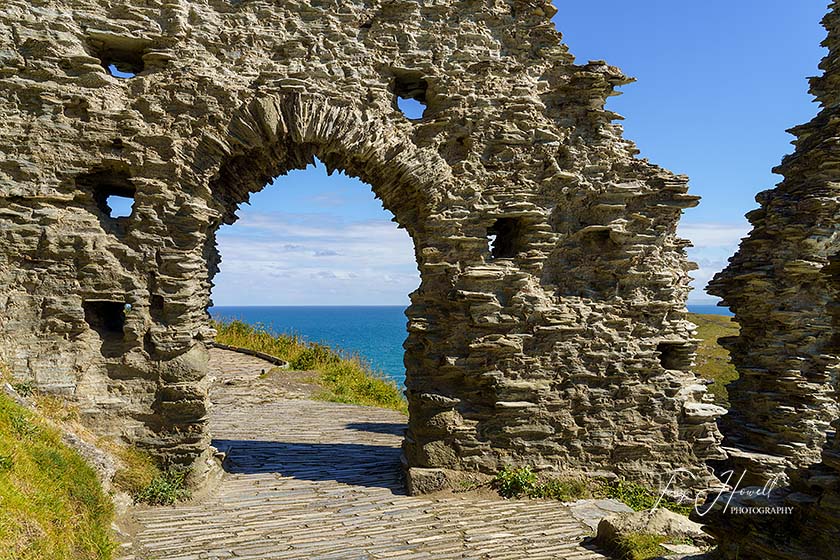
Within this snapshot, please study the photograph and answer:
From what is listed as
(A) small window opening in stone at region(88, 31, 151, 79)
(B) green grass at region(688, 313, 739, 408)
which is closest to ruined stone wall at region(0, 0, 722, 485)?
(A) small window opening in stone at region(88, 31, 151, 79)

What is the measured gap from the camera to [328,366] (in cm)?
1786

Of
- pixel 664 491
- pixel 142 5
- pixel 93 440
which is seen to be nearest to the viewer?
pixel 93 440

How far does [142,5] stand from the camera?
7.14 m

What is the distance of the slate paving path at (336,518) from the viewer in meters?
5.80

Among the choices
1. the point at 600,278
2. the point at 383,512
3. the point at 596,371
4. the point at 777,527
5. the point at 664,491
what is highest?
the point at 600,278

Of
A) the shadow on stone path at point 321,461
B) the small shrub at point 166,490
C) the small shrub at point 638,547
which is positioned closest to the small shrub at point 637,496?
the small shrub at point 638,547

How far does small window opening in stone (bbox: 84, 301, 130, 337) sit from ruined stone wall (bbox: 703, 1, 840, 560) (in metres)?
9.85

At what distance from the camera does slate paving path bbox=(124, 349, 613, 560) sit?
19.0 feet

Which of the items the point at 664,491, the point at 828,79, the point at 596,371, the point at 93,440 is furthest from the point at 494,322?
the point at 828,79

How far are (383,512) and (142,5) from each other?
7.80 metres

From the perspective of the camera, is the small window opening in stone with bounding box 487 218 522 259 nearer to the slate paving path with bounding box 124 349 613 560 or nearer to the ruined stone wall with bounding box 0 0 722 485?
the ruined stone wall with bounding box 0 0 722 485

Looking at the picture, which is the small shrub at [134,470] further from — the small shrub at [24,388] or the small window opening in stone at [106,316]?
the small window opening in stone at [106,316]

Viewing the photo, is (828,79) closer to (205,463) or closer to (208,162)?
(208,162)

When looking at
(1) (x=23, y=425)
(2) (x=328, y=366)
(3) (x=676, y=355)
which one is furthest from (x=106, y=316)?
(2) (x=328, y=366)
